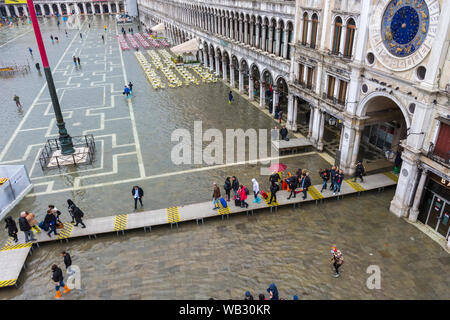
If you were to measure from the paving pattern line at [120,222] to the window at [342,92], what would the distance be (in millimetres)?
16069

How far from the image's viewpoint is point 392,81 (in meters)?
17.8

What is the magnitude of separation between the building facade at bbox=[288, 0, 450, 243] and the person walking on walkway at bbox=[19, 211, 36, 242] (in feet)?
64.1

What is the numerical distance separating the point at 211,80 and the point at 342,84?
24418mm

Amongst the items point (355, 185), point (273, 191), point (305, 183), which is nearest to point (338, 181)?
point (355, 185)

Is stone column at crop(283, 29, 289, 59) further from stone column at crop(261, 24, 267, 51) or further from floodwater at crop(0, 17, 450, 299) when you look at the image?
floodwater at crop(0, 17, 450, 299)

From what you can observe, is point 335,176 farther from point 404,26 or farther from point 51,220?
point 51,220

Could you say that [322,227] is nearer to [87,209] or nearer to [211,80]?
[87,209]

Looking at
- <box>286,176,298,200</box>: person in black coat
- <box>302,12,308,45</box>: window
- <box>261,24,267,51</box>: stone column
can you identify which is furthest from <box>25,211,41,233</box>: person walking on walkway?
<box>261,24,267,51</box>: stone column

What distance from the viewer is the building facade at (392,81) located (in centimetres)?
1539

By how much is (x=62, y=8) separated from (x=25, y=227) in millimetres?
149034

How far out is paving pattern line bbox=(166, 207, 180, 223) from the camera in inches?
723

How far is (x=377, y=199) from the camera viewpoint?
20234 millimetres

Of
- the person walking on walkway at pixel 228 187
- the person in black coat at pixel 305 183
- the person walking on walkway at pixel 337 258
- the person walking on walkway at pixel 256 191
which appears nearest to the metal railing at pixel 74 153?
the person walking on walkway at pixel 228 187

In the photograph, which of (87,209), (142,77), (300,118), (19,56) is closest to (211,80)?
(142,77)
